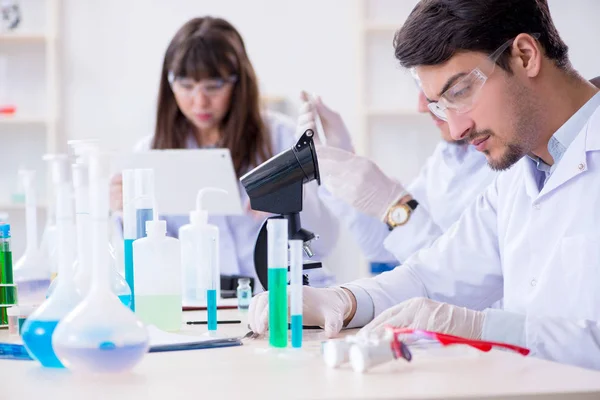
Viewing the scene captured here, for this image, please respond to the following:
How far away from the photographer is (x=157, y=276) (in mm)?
1639

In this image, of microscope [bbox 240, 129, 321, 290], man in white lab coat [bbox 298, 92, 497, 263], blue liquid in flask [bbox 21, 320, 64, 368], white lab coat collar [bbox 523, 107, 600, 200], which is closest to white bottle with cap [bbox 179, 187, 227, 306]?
microscope [bbox 240, 129, 321, 290]

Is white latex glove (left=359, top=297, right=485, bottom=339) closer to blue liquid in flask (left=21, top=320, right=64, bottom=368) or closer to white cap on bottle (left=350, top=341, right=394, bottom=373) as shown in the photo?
white cap on bottle (left=350, top=341, right=394, bottom=373)

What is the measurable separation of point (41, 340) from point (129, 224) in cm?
51

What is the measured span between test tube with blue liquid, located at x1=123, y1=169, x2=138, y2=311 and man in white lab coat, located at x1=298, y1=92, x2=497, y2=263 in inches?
39.5

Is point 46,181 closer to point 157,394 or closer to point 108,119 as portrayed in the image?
point 108,119

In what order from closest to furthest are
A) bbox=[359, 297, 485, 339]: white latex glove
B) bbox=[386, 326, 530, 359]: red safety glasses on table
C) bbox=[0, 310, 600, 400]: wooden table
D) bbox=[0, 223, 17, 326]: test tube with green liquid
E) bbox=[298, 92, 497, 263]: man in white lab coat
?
Answer: bbox=[0, 310, 600, 400]: wooden table
bbox=[386, 326, 530, 359]: red safety glasses on table
bbox=[359, 297, 485, 339]: white latex glove
bbox=[0, 223, 17, 326]: test tube with green liquid
bbox=[298, 92, 497, 263]: man in white lab coat

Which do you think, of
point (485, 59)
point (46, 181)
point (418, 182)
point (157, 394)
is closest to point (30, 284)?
point (157, 394)

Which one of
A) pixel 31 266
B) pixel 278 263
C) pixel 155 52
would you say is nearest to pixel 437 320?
pixel 278 263

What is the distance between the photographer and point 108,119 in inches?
184

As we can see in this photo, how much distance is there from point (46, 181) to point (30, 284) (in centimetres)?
261

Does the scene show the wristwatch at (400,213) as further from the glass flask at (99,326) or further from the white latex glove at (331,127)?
the glass flask at (99,326)

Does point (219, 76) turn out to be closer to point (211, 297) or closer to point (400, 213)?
point (400, 213)

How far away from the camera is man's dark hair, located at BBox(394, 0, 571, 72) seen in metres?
1.80

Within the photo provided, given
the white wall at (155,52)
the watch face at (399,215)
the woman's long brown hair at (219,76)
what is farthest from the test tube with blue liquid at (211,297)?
the white wall at (155,52)
